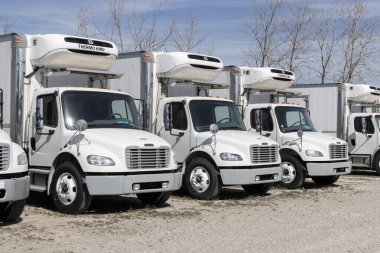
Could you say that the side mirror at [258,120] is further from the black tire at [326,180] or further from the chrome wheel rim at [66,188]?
the chrome wheel rim at [66,188]

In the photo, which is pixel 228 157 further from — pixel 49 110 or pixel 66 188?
pixel 49 110

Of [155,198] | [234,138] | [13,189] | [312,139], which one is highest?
[234,138]

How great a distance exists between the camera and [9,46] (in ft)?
34.5

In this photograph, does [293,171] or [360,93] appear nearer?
[293,171]

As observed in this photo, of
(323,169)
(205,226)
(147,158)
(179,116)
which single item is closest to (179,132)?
(179,116)

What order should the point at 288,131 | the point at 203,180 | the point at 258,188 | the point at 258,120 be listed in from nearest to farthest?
the point at 203,180, the point at 258,188, the point at 258,120, the point at 288,131

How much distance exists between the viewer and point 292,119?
15367 millimetres

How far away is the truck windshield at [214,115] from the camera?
12.6 m

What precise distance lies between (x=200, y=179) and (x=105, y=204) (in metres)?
2.09

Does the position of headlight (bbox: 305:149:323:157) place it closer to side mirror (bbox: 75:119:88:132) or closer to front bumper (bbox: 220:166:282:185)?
front bumper (bbox: 220:166:282:185)

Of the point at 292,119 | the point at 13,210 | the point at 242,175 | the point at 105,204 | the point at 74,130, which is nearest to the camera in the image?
the point at 13,210

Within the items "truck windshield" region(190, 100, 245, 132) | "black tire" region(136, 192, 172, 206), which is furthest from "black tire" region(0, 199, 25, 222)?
"truck windshield" region(190, 100, 245, 132)

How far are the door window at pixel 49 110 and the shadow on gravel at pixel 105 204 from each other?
1562 mm

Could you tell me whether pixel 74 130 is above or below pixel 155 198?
above
